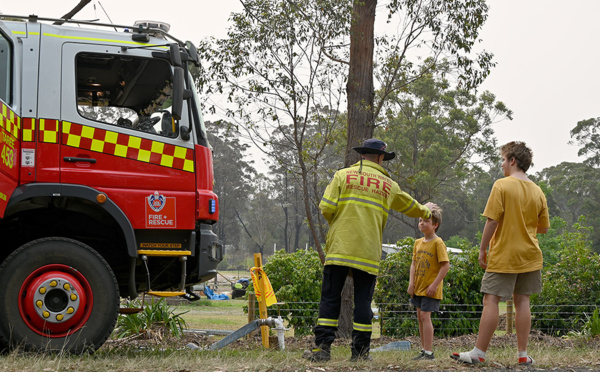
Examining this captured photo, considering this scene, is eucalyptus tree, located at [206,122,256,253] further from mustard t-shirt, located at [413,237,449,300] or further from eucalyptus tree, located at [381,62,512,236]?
mustard t-shirt, located at [413,237,449,300]

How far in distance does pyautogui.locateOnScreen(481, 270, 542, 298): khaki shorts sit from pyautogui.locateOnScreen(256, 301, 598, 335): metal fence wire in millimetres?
4757

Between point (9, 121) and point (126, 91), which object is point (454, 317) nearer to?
point (126, 91)

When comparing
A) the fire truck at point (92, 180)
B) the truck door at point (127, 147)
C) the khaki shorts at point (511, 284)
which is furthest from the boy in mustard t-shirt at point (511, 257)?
the truck door at point (127, 147)

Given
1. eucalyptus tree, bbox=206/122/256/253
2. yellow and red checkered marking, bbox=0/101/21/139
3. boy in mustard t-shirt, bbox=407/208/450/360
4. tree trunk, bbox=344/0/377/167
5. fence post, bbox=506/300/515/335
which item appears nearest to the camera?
yellow and red checkered marking, bbox=0/101/21/139

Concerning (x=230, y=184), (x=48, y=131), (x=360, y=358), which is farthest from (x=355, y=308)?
(x=230, y=184)

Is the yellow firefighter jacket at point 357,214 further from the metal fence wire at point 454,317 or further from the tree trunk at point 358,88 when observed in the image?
the metal fence wire at point 454,317

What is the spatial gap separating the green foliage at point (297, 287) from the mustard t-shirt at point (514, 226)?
17.7 ft

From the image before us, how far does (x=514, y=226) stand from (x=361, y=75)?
5265mm

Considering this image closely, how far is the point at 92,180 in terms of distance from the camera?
601 cm

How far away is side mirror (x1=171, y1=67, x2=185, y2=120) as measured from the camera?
6.27 m

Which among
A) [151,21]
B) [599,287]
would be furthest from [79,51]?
[599,287]

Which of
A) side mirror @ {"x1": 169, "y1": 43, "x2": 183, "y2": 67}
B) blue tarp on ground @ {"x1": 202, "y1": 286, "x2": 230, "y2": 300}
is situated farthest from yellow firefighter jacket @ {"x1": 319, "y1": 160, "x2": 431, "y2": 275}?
blue tarp on ground @ {"x1": 202, "y1": 286, "x2": 230, "y2": 300}

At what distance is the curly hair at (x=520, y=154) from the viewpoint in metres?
5.80

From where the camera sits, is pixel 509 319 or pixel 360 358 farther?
pixel 509 319
